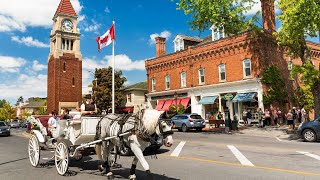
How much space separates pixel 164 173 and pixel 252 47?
2518cm

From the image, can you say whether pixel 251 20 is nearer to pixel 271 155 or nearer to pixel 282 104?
pixel 282 104

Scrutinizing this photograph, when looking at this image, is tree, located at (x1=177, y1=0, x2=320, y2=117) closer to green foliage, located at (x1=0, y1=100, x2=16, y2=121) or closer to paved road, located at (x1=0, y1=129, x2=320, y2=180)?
paved road, located at (x1=0, y1=129, x2=320, y2=180)

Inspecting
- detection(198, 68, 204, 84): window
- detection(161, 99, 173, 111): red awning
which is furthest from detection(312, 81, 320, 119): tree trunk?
detection(161, 99, 173, 111): red awning

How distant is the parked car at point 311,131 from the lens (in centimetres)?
1734

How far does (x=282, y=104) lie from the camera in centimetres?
3072

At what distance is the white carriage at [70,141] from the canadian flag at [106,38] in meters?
14.8

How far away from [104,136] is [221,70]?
27.4 metres

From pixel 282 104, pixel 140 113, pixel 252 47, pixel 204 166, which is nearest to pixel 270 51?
pixel 252 47

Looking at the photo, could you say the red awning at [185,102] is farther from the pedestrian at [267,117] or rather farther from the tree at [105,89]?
the tree at [105,89]

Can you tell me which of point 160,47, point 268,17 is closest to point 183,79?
point 160,47

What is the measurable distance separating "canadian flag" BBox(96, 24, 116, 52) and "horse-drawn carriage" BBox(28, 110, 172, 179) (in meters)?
14.3

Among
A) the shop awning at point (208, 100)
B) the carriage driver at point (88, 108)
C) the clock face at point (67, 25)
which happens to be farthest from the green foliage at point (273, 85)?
the clock face at point (67, 25)

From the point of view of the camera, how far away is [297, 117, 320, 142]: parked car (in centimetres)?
1734

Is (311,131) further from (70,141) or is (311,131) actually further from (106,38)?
(106,38)
